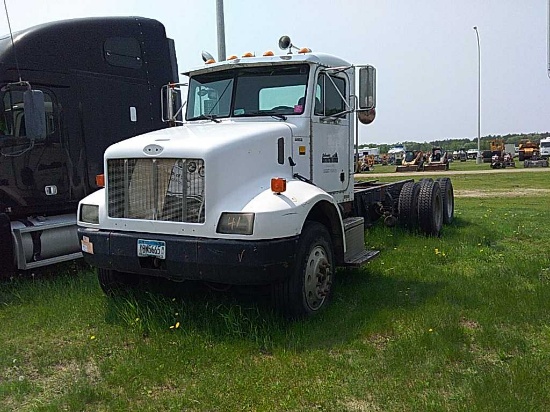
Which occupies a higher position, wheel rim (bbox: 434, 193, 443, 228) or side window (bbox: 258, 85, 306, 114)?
side window (bbox: 258, 85, 306, 114)

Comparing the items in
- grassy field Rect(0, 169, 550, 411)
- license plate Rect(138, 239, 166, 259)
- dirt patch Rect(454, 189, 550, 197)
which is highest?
license plate Rect(138, 239, 166, 259)

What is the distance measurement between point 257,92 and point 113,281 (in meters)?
2.55

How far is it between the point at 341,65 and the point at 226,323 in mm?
3419

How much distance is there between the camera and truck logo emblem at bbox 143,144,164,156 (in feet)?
16.8

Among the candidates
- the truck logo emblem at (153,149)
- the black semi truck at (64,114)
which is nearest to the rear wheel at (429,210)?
the black semi truck at (64,114)

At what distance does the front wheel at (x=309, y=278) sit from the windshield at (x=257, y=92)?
145cm

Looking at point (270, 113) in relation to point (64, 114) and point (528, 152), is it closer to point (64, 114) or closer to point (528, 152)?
point (64, 114)

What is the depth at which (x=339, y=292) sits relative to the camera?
638 cm

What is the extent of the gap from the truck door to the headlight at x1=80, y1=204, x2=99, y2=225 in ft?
7.66

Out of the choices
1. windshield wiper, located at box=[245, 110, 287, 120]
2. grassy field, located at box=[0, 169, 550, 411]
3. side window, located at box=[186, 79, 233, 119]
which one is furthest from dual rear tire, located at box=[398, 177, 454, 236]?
side window, located at box=[186, 79, 233, 119]

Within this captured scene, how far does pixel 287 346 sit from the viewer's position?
4836mm

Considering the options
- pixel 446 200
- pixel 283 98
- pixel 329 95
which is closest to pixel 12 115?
pixel 283 98

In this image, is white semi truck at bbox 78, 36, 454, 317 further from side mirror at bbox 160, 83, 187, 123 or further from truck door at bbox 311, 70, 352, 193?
side mirror at bbox 160, 83, 187, 123

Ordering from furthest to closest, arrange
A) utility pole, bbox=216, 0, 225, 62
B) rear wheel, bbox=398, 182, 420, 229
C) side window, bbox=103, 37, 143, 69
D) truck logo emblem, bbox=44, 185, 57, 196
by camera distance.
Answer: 1. utility pole, bbox=216, 0, 225, 62
2. rear wheel, bbox=398, 182, 420, 229
3. side window, bbox=103, 37, 143, 69
4. truck logo emblem, bbox=44, 185, 57, 196
